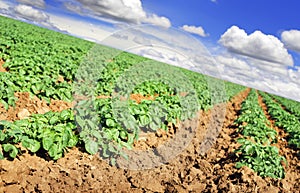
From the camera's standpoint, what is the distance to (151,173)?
16.5 ft

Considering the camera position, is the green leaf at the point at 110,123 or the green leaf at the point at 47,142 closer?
the green leaf at the point at 47,142

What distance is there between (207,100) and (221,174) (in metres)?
7.58

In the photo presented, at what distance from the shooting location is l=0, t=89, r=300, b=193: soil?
3863 millimetres

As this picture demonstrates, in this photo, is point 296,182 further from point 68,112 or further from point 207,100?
point 207,100

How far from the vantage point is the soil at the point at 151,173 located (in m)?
3.86

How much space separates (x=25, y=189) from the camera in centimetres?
362

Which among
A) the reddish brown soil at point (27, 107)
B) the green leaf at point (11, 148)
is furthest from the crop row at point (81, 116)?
the reddish brown soil at point (27, 107)

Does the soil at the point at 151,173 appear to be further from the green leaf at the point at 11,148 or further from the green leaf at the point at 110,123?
the green leaf at the point at 110,123

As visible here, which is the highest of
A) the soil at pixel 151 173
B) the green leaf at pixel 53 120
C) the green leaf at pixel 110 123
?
the green leaf at pixel 110 123

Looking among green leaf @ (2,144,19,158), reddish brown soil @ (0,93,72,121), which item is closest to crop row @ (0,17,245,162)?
green leaf @ (2,144,19,158)

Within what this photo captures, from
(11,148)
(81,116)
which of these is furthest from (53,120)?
(11,148)

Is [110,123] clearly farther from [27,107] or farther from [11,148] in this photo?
[27,107]

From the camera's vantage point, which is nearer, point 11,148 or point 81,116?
point 11,148

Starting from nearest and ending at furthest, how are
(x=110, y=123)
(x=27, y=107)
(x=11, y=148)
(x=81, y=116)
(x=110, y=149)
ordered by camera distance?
(x=11, y=148), (x=110, y=149), (x=81, y=116), (x=110, y=123), (x=27, y=107)
